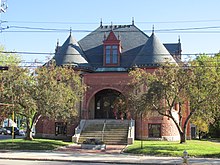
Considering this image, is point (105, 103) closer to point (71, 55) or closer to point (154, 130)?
point (71, 55)

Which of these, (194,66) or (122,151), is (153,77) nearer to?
(194,66)

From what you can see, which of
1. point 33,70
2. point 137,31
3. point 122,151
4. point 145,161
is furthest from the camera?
point 137,31

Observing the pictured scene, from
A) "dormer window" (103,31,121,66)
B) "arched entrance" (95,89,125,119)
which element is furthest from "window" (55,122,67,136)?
"dormer window" (103,31,121,66)

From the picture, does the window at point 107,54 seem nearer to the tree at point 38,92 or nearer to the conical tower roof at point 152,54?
the conical tower roof at point 152,54

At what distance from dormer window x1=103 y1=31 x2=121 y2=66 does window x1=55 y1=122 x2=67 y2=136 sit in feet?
28.4

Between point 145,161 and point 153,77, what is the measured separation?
9.03m

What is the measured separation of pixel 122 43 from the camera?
4181 cm

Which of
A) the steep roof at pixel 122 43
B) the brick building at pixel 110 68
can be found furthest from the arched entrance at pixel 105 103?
the steep roof at pixel 122 43

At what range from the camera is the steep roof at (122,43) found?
3969 centimetres

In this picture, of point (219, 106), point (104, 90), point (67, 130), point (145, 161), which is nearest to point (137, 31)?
point (104, 90)

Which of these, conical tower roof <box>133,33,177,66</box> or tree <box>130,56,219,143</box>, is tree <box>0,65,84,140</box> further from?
conical tower roof <box>133,33,177,66</box>

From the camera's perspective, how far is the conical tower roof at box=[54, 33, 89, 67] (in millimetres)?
37406

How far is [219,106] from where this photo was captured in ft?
85.5

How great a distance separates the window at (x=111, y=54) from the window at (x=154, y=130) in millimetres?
8989
